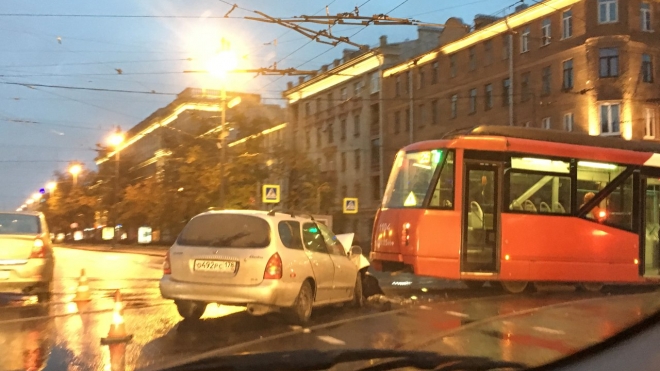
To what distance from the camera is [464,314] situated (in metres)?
11.5

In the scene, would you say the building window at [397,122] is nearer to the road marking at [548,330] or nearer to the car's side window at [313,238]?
the car's side window at [313,238]

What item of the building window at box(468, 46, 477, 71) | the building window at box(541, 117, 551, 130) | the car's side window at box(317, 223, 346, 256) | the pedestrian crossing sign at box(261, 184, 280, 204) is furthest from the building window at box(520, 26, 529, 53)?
the car's side window at box(317, 223, 346, 256)

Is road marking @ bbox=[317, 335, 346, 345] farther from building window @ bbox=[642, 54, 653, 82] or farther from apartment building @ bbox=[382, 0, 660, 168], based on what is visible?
building window @ bbox=[642, 54, 653, 82]

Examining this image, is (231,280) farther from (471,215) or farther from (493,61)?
(493,61)

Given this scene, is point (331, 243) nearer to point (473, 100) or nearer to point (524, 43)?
point (524, 43)

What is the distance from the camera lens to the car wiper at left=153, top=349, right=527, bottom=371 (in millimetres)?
4316

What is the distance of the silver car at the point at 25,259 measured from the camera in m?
12.6

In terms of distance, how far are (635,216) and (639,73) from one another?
2381 centimetres

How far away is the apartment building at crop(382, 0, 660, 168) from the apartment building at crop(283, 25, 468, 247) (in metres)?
5.96

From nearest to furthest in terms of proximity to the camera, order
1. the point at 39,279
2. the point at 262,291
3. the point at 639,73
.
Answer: the point at 262,291 < the point at 39,279 < the point at 639,73

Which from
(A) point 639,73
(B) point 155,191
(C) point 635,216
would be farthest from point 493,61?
(C) point 635,216

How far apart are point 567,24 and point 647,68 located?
440cm

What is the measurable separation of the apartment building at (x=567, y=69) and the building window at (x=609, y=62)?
0.05m

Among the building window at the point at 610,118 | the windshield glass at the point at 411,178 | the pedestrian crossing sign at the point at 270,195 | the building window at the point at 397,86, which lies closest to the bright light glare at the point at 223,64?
the pedestrian crossing sign at the point at 270,195
